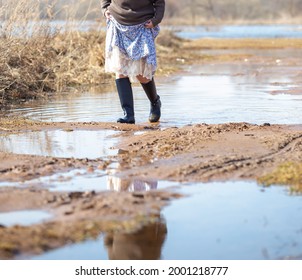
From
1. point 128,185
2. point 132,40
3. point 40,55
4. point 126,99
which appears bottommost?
point 40,55

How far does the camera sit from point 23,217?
16.5 ft

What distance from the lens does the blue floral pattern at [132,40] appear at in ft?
29.4

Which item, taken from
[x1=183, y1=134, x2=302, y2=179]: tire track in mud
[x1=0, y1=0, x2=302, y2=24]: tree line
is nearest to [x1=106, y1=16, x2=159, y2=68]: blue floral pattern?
[x1=183, y1=134, x2=302, y2=179]: tire track in mud

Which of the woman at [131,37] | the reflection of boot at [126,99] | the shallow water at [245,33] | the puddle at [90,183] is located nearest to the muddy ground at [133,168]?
the puddle at [90,183]

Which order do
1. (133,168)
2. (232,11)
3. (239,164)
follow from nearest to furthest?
1. (239,164)
2. (133,168)
3. (232,11)

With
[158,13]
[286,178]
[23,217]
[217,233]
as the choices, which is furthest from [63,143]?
[217,233]

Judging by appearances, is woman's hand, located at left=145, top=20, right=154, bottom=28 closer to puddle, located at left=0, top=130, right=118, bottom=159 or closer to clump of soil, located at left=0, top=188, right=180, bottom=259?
puddle, located at left=0, top=130, right=118, bottom=159

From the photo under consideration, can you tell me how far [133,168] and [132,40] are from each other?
9.38 ft

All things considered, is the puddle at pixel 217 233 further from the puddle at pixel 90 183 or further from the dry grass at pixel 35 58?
the dry grass at pixel 35 58

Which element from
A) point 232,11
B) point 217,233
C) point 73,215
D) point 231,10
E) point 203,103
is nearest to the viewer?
point 217,233

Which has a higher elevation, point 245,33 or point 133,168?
point 133,168

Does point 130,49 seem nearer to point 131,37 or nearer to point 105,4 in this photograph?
point 131,37

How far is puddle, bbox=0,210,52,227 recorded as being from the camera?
4.90m

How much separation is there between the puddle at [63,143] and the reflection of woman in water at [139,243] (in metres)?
2.45
